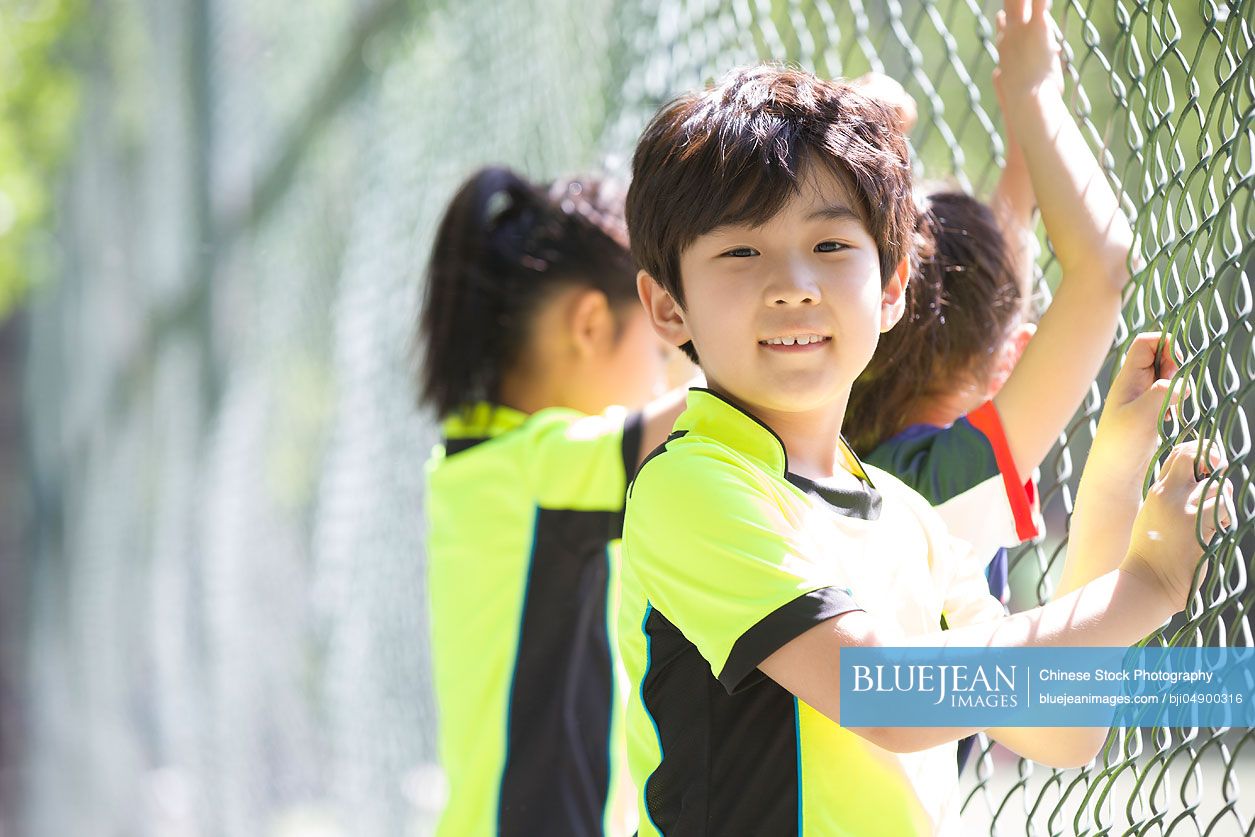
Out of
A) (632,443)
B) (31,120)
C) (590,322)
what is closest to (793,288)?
(632,443)

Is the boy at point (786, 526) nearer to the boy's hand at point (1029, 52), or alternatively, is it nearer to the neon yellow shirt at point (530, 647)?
the boy's hand at point (1029, 52)

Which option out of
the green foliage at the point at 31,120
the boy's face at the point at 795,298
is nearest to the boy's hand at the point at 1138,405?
the boy's face at the point at 795,298

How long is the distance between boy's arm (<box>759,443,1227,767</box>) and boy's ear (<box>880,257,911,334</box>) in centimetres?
29

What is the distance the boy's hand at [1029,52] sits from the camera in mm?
1496

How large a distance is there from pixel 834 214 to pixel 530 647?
97 cm

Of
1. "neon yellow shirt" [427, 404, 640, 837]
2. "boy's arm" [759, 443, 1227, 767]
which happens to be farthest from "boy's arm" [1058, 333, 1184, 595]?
"neon yellow shirt" [427, 404, 640, 837]

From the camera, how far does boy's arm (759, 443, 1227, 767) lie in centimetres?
108

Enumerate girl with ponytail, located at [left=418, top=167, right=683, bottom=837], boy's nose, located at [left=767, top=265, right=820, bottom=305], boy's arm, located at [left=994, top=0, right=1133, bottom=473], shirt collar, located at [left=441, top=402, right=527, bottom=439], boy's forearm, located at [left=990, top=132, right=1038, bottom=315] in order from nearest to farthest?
boy's nose, located at [left=767, top=265, right=820, bottom=305]
boy's arm, located at [left=994, top=0, right=1133, bottom=473]
boy's forearm, located at [left=990, top=132, right=1038, bottom=315]
girl with ponytail, located at [left=418, top=167, right=683, bottom=837]
shirt collar, located at [left=441, top=402, right=527, bottom=439]

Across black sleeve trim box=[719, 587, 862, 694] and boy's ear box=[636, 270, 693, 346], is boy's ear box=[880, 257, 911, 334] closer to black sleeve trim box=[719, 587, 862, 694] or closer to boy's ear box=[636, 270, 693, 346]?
boy's ear box=[636, 270, 693, 346]

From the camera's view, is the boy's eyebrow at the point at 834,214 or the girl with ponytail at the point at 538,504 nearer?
the boy's eyebrow at the point at 834,214

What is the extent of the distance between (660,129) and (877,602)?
17.5 inches

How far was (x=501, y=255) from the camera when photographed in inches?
90.0

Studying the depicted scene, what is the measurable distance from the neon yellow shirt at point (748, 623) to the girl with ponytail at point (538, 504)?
23.7 inches

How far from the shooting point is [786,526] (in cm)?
115
